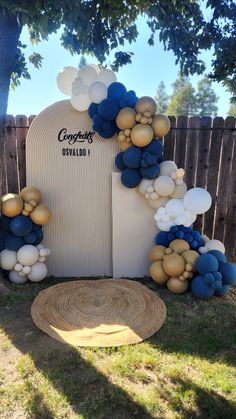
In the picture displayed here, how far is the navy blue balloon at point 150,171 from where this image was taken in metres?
3.30

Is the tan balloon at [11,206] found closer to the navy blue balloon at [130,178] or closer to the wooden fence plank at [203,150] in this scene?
the navy blue balloon at [130,178]

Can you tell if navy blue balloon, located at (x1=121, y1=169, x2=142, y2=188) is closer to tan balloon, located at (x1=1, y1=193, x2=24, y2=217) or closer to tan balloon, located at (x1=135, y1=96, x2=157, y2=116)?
tan balloon, located at (x1=135, y1=96, x2=157, y2=116)

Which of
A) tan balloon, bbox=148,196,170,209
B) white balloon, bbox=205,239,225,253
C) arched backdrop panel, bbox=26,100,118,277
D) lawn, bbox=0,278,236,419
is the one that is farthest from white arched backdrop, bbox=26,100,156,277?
lawn, bbox=0,278,236,419

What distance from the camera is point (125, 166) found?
3.39 metres

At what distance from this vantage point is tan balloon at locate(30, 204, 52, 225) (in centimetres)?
325

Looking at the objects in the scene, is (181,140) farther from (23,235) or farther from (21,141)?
(23,235)

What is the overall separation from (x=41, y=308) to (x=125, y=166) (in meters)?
1.61

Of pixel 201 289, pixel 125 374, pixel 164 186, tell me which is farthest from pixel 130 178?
pixel 125 374

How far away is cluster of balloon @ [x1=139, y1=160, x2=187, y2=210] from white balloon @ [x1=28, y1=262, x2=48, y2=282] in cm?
130

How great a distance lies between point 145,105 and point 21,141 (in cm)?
148

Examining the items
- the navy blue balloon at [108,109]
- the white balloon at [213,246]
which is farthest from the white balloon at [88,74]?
the white balloon at [213,246]

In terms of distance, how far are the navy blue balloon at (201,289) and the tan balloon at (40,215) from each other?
5.21 feet

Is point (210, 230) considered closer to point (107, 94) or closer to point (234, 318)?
point (234, 318)

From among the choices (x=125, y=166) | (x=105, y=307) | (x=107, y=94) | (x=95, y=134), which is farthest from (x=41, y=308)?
(x=107, y=94)
